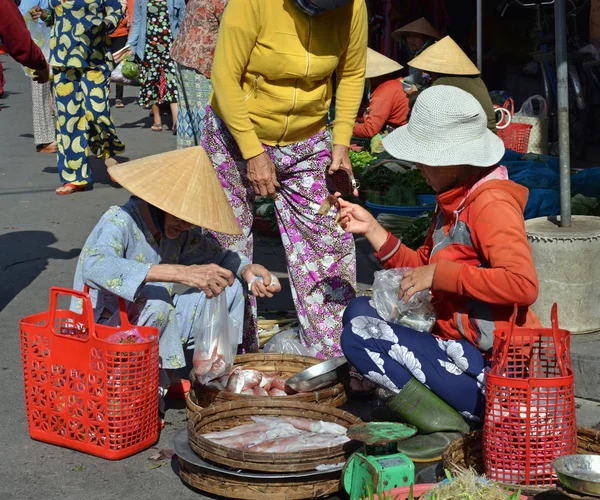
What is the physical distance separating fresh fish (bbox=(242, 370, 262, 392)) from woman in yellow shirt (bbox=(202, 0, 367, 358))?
0.54 metres

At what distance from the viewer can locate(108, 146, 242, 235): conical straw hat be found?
156 inches

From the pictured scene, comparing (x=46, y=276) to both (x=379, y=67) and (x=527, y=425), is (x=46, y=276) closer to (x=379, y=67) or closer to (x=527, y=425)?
(x=379, y=67)

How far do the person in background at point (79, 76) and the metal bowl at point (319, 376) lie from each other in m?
5.57

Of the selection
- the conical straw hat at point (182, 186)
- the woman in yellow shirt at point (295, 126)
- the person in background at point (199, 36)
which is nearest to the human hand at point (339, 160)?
the woman in yellow shirt at point (295, 126)

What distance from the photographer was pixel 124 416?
12.3 feet

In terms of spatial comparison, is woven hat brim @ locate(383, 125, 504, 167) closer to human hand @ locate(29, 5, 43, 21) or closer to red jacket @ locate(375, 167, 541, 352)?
red jacket @ locate(375, 167, 541, 352)

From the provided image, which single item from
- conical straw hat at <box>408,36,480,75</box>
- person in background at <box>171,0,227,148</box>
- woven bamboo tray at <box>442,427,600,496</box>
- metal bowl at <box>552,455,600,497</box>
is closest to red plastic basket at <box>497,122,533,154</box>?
conical straw hat at <box>408,36,480,75</box>

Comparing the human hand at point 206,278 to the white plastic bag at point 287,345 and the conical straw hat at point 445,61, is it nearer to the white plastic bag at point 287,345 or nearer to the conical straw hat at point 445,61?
the white plastic bag at point 287,345

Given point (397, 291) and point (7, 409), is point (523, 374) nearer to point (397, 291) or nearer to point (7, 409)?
point (397, 291)

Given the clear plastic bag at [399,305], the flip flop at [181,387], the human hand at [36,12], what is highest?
the human hand at [36,12]

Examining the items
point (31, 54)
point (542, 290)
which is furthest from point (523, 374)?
point (31, 54)

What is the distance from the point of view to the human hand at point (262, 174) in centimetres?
439

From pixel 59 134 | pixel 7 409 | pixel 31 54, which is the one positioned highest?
pixel 31 54

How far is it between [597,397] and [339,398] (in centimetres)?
121
